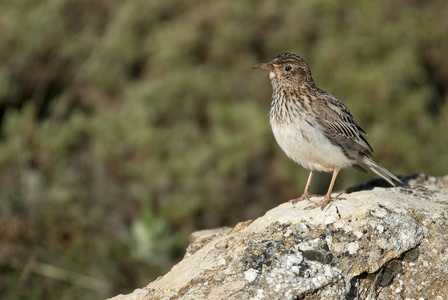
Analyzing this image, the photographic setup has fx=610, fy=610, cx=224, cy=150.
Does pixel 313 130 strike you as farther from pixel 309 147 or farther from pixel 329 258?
pixel 329 258

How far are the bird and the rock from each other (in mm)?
1039

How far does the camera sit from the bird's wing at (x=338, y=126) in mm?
5742

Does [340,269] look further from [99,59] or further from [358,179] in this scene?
[99,59]

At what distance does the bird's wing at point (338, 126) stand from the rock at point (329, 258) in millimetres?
1357

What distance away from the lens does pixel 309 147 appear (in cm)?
556

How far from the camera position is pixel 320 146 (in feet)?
18.3

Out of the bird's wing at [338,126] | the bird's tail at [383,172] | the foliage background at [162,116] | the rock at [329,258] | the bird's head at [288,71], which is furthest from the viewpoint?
the foliage background at [162,116]

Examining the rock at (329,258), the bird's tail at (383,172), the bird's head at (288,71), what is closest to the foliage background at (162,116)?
the bird's head at (288,71)

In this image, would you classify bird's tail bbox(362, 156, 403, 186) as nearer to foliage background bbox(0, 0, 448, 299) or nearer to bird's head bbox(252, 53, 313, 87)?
bird's head bbox(252, 53, 313, 87)

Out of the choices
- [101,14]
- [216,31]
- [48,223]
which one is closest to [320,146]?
[48,223]

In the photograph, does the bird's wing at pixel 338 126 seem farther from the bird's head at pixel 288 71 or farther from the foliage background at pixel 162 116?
the foliage background at pixel 162 116

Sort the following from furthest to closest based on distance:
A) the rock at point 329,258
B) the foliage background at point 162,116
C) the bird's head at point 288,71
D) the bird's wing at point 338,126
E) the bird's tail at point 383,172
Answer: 1. the foliage background at point 162,116
2. the bird's head at point 288,71
3. the bird's wing at point 338,126
4. the bird's tail at point 383,172
5. the rock at point 329,258

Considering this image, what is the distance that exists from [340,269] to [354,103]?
25.5 ft

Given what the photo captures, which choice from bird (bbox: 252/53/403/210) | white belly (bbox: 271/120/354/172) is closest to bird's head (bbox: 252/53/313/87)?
bird (bbox: 252/53/403/210)
